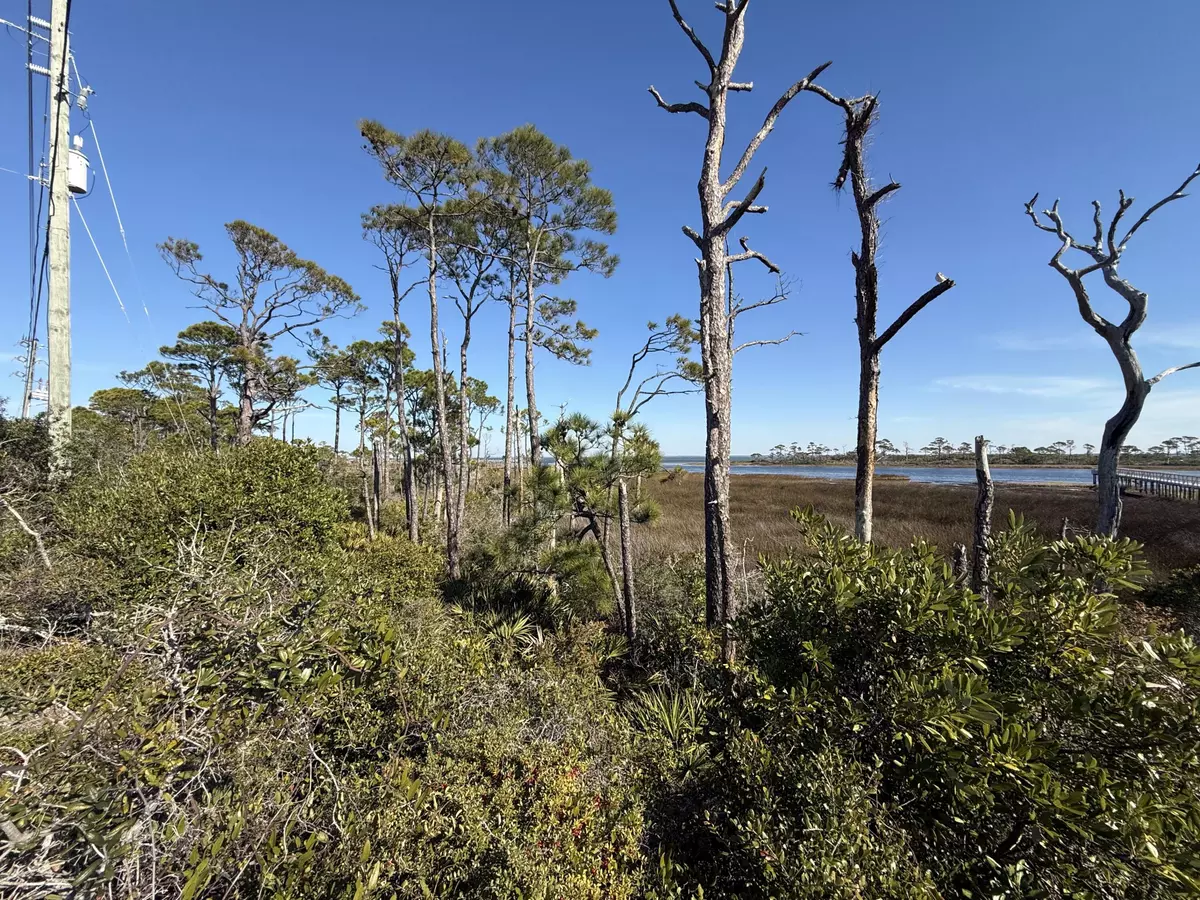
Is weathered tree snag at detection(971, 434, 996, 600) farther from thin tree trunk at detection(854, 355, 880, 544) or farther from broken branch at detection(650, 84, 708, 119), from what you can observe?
broken branch at detection(650, 84, 708, 119)

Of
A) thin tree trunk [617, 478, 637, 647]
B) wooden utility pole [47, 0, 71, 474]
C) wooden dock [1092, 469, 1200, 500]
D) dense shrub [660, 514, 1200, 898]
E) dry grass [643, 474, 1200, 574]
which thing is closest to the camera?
dense shrub [660, 514, 1200, 898]

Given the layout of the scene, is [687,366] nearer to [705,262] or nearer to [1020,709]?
[705,262]

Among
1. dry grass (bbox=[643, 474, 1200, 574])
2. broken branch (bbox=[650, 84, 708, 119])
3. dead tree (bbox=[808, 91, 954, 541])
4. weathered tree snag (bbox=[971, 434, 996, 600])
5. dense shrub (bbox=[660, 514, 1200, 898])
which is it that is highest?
broken branch (bbox=[650, 84, 708, 119])

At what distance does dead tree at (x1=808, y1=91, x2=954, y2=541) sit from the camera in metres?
4.49

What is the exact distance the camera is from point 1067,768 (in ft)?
5.61

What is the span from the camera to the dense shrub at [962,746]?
5.14 feet

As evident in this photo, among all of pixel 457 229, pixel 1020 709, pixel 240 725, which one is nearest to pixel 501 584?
pixel 240 725

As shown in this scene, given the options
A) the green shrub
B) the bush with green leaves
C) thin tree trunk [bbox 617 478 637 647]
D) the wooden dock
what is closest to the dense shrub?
the bush with green leaves

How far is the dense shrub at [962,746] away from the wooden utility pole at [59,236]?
1091 centimetres

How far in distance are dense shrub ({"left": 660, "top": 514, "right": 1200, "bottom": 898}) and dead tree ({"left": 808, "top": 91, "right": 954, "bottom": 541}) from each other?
2.31 meters

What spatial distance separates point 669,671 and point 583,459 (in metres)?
2.75

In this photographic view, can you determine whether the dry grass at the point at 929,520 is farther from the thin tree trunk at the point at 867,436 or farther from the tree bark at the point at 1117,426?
the thin tree trunk at the point at 867,436

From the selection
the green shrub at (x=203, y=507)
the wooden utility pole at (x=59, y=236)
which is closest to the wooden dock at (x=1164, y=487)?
the green shrub at (x=203, y=507)

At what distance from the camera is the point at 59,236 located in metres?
7.55
